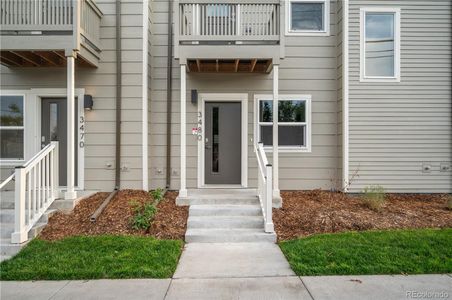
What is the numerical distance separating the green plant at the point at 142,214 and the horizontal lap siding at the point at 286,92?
1.77 m

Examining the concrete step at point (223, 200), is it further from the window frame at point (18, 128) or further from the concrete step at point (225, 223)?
the window frame at point (18, 128)

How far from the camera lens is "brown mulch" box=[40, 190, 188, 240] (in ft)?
17.7

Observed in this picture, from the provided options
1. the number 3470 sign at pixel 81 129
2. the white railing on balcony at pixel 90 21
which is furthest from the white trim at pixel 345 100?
the number 3470 sign at pixel 81 129

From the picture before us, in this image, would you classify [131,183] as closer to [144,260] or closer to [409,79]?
[144,260]

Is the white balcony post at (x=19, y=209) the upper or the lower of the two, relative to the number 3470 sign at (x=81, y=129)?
lower

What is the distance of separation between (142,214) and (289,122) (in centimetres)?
417

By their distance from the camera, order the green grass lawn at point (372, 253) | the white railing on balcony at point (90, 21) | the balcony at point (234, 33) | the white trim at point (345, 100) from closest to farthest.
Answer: the green grass lawn at point (372, 253), the white railing on balcony at point (90, 21), the balcony at point (234, 33), the white trim at point (345, 100)

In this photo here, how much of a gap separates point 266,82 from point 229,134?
1.54 metres

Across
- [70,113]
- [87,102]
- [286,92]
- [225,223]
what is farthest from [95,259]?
[286,92]

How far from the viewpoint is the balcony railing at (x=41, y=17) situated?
6.01 meters

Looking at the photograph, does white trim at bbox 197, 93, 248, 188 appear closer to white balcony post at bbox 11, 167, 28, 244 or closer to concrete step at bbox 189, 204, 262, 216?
concrete step at bbox 189, 204, 262, 216

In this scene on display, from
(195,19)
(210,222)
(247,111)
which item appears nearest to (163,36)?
(195,19)

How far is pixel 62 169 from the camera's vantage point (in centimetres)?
751

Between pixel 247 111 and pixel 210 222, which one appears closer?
→ pixel 210 222
